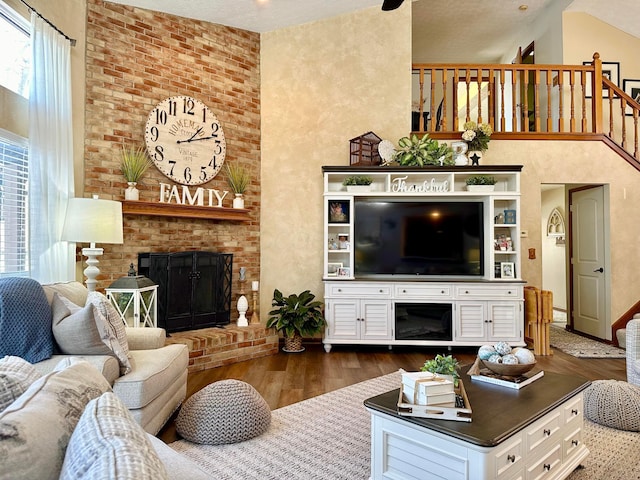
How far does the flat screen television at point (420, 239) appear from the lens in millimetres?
4969

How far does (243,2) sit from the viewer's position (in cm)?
454

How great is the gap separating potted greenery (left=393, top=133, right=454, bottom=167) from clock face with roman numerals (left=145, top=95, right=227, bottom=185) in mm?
2172

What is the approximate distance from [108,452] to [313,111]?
5.00 metres

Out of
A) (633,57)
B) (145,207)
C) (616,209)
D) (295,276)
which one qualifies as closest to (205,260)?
(145,207)

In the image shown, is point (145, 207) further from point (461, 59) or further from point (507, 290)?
point (461, 59)

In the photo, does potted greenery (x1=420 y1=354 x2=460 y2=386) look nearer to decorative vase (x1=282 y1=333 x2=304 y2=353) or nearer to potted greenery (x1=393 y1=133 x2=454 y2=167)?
decorative vase (x1=282 y1=333 x2=304 y2=353)

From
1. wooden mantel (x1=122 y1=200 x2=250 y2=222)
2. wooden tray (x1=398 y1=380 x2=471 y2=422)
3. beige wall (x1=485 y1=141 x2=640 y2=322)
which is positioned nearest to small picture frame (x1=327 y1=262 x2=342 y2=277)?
wooden mantel (x1=122 y1=200 x2=250 y2=222)

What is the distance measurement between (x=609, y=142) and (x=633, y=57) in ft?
6.77

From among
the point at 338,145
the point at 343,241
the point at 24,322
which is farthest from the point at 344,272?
the point at 24,322

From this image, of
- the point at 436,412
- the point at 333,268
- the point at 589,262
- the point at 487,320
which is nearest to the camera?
the point at 436,412

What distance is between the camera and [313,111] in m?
5.31

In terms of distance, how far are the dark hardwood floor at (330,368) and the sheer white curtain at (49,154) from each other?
5.04ft

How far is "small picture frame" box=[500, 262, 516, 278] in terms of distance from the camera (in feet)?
15.9

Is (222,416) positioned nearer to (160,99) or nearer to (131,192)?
(131,192)
